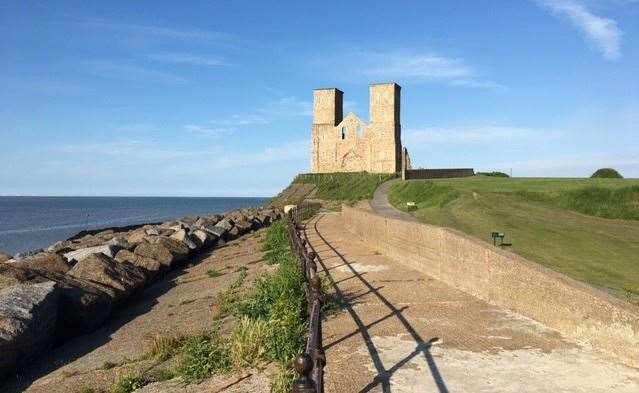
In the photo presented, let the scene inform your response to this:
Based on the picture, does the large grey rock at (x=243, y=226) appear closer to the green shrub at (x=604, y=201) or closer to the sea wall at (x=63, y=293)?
the sea wall at (x=63, y=293)

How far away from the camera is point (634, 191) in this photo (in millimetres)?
26734

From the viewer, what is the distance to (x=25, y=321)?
9.92 meters

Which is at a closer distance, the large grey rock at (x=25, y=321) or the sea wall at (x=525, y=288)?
the sea wall at (x=525, y=288)

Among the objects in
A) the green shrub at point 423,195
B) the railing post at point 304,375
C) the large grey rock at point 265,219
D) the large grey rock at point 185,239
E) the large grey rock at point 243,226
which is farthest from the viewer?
the large grey rock at point 265,219

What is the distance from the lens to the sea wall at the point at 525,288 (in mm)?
6469

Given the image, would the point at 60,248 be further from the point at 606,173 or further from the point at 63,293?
the point at 606,173

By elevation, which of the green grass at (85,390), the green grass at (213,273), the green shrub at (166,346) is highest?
the green shrub at (166,346)

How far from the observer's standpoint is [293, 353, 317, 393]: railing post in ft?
11.8

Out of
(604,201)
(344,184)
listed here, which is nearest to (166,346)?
(604,201)

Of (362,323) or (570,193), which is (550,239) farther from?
(362,323)

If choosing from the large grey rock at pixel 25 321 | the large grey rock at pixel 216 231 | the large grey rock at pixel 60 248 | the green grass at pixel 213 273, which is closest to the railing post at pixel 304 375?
the large grey rock at pixel 25 321

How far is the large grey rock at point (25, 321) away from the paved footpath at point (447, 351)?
497cm

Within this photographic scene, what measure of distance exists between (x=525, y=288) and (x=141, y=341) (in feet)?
20.6

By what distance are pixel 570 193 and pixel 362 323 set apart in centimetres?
2284
